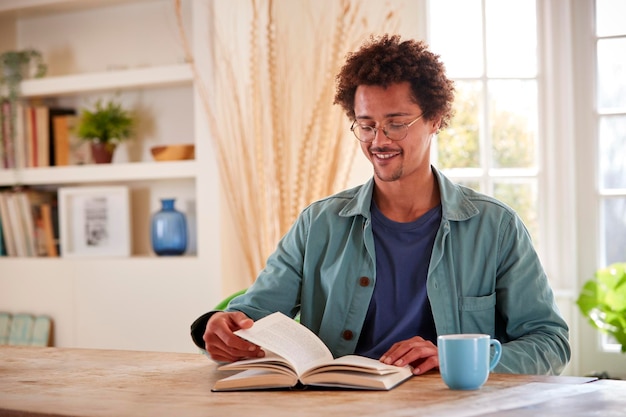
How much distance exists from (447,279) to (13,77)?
309 centimetres

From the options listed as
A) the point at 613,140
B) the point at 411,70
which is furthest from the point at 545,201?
the point at 411,70

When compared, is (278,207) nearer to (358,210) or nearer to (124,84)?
(124,84)

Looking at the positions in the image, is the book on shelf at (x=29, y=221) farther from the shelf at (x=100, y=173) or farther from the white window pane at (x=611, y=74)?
the white window pane at (x=611, y=74)

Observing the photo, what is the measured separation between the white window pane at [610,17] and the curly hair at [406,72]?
1772 millimetres

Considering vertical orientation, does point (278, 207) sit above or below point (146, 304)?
above

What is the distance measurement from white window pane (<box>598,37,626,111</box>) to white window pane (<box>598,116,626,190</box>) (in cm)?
7

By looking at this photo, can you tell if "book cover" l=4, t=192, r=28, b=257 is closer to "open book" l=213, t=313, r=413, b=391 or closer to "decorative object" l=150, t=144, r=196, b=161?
"decorative object" l=150, t=144, r=196, b=161

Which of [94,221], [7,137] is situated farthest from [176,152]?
[7,137]

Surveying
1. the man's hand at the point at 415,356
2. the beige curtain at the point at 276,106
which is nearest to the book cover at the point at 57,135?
the beige curtain at the point at 276,106

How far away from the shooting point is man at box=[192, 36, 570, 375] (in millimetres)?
2168

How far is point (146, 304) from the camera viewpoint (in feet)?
13.8

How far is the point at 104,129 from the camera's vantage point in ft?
14.3

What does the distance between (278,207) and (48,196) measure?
4.80 ft

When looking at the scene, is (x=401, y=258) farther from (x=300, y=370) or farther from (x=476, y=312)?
(x=300, y=370)
